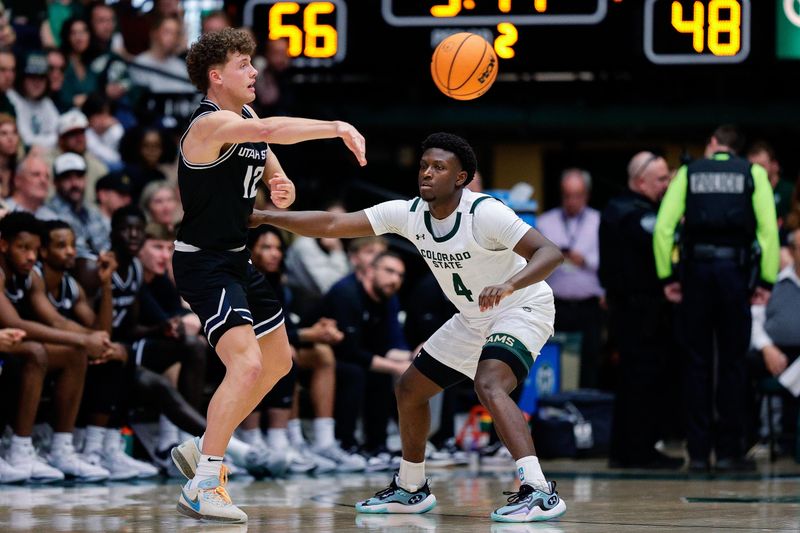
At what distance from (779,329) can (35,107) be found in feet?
21.4

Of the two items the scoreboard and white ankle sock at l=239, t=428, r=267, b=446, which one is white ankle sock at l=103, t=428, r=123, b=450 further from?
the scoreboard

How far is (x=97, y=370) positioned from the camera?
10.1m

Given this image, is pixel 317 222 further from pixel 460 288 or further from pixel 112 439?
pixel 112 439

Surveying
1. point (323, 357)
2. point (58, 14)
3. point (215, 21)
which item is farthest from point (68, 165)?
point (58, 14)

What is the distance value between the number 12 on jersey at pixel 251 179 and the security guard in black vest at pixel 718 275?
4195 millimetres

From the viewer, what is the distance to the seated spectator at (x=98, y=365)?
32.7 feet

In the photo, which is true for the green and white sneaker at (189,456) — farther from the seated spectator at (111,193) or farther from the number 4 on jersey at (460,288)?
the seated spectator at (111,193)

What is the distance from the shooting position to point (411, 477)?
25.7 feet

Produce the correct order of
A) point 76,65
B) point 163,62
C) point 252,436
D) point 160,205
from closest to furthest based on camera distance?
point 252,436 < point 160,205 < point 76,65 < point 163,62

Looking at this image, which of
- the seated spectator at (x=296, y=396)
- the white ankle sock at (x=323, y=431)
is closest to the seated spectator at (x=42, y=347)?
the seated spectator at (x=296, y=396)

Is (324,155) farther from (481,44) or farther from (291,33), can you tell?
(481,44)

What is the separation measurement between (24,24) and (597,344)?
21.0ft

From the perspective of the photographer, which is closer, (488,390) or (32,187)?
(488,390)

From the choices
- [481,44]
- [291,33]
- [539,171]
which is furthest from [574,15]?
[539,171]
